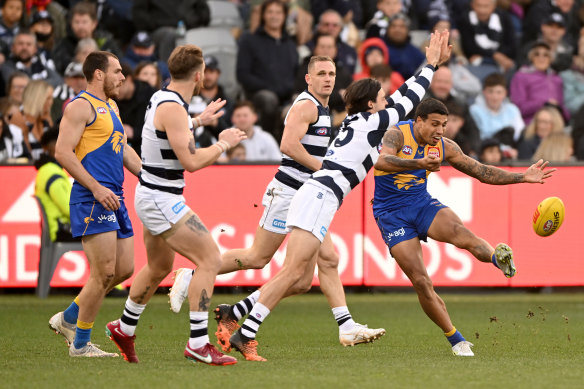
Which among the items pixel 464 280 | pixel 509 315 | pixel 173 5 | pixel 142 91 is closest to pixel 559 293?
pixel 464 280

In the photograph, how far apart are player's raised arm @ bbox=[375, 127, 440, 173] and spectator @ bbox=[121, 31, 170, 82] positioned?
807cm

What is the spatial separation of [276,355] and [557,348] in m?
2.67

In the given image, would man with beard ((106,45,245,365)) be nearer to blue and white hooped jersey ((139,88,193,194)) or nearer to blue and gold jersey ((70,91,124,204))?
blue and white hooped jersey ((139,88,193,194))

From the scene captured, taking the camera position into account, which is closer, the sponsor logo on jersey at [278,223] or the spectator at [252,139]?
the sponsor logo on jersey at [278,223]

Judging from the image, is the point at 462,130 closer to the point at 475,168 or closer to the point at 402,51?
the point at 402,51

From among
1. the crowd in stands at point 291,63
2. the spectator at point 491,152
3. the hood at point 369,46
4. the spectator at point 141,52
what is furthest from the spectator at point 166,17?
the spectator at point 491,152

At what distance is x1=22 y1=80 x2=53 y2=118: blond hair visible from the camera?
50.8ft

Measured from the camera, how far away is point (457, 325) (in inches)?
464

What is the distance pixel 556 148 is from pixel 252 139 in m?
4.60

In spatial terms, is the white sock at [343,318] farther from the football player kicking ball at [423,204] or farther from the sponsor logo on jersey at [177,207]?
the sponsor logo on jersey at [177,207]

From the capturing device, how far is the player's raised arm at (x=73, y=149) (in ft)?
28.4

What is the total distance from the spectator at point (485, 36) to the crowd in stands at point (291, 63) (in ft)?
0.08

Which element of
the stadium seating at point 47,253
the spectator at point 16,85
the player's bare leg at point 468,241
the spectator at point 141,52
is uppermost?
the spectator at point 141,52

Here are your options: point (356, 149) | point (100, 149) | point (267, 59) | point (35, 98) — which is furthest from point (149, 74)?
point (356, 149)
